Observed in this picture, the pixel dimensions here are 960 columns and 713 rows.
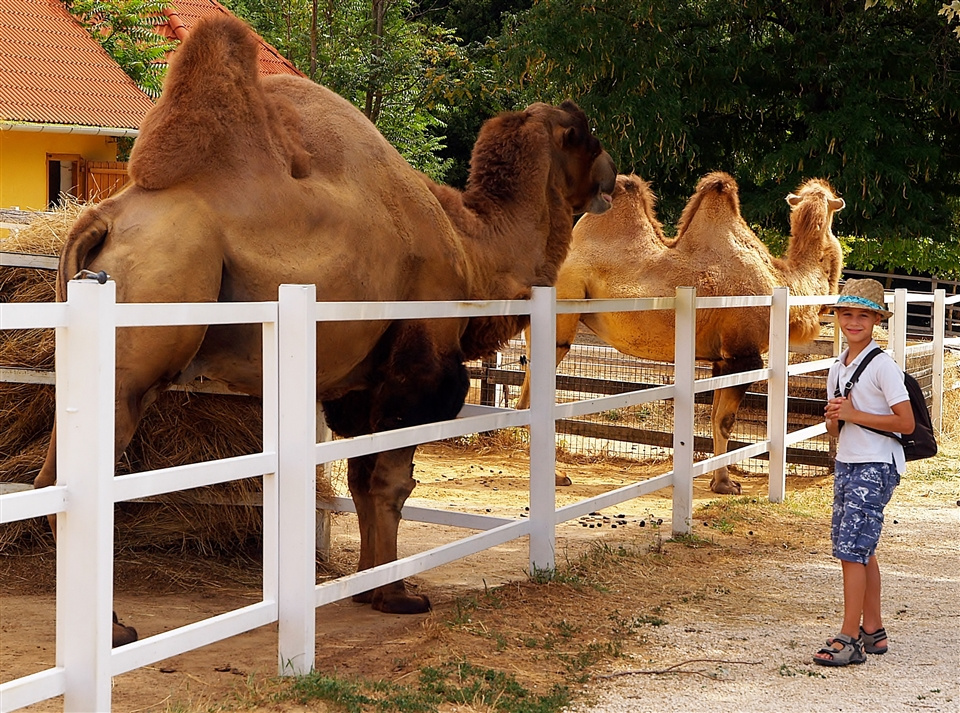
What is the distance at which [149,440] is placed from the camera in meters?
6.50

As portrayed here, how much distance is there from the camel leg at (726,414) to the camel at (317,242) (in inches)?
145

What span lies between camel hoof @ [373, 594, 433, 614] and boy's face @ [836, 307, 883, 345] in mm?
2389

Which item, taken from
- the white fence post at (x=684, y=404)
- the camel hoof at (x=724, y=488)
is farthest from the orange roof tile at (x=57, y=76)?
the white fence post at (x=684, y=404)

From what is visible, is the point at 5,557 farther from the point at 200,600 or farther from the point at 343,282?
the point at 343,282

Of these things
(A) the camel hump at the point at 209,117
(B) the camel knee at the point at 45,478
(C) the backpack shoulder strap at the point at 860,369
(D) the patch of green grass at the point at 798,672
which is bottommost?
(D) the patch of green grass at the point at 798,672

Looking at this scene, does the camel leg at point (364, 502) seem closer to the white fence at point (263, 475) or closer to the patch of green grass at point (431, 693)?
the white fence at point (263, 475)

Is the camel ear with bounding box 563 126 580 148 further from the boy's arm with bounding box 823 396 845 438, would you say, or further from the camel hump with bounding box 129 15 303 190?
the boy's arm with bounding box 823 396 845 438

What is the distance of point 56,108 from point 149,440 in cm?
1205

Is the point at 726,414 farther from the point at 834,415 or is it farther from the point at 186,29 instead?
the point at 186,29

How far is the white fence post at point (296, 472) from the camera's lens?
4.50 m

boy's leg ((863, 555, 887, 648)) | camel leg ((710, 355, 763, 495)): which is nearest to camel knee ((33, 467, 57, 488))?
boy's leg ((863, 555, 887, 648))

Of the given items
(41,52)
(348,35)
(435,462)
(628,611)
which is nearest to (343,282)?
(628,611)

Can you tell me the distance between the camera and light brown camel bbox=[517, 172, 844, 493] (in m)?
10.6

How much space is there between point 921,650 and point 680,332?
293cm
